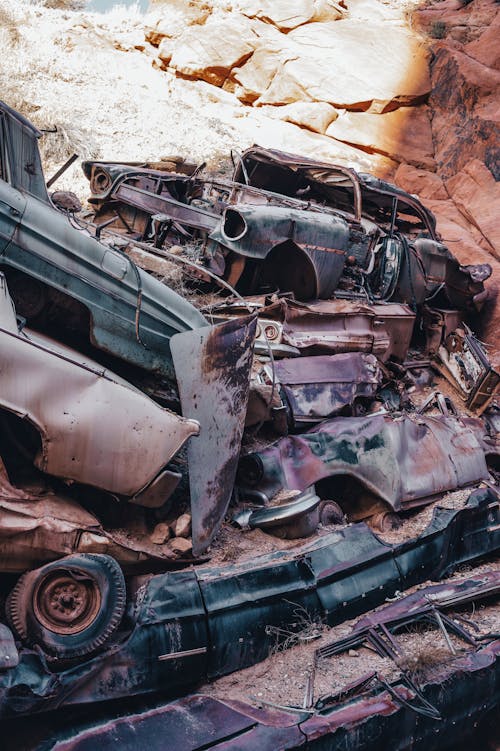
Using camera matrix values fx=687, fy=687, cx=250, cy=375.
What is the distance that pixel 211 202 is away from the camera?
28.7 feet

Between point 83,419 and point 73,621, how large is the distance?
101 cm

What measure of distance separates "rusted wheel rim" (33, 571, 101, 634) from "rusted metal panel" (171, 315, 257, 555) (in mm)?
860

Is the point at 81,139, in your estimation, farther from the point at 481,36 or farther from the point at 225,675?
the point at 225,675

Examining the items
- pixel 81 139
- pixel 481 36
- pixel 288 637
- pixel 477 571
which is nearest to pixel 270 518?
pixel 288 637

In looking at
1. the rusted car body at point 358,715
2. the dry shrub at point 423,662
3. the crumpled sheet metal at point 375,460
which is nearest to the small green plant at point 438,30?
the crumpled sheet metal at point 375,460

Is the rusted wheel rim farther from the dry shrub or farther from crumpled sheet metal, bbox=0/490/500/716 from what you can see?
the dry shrub

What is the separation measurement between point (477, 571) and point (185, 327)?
2914 mm

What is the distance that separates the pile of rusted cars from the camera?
3354mm

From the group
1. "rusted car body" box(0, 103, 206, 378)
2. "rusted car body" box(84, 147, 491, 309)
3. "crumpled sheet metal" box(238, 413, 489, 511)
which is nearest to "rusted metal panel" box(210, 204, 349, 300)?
"rusted car body" box(84, 147, 491, 309)

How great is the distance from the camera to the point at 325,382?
6.24 metres

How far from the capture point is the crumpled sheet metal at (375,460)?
194 inches

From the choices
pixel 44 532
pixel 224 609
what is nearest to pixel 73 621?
pixel 44 532

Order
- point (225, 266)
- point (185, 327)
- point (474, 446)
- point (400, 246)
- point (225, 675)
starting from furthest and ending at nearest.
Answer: point (400, 246) < point (225, 266) < point (474, 446) < point (185, 327) < point (225, 675)

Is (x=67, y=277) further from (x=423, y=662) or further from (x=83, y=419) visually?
(x=423, y=662)
